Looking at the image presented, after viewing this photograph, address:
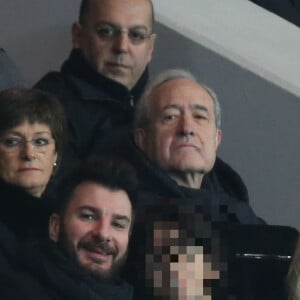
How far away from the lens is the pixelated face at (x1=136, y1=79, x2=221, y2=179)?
211cm

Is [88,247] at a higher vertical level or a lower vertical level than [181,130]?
lower

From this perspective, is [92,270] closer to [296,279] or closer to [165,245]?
[165,245]

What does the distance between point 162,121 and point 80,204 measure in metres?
0.19

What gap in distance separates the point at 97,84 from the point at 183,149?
0.17m

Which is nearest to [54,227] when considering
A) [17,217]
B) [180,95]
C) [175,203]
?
[17,217]

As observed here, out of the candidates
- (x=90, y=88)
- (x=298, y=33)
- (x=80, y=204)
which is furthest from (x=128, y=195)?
(x=298, y=33)

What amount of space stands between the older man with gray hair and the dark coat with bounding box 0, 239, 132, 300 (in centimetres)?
16

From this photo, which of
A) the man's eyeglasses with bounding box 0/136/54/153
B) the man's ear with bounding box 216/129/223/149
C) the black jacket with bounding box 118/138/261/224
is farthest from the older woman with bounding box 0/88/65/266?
the man's ear with bounding box 216/129/223/149

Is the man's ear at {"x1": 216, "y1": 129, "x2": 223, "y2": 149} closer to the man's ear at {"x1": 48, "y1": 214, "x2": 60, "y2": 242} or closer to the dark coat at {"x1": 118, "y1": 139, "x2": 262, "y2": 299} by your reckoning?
the dark coat at {"x1": 118, "y1": 139, "x2": 262, "y2": 299}

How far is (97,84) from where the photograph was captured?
217 centimetres

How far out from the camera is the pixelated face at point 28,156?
Result: 80.3 inches

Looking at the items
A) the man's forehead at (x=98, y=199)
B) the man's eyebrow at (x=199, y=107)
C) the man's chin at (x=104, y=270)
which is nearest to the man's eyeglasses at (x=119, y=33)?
the man's eyebrow at (x=199, y=107)

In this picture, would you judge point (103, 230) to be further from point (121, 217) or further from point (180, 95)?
point (180, 95)

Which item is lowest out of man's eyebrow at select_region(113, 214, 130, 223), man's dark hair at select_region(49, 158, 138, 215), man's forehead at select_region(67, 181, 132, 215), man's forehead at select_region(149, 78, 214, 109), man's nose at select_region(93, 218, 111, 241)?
man's nose at select_region(93, 218, 111, 241)
